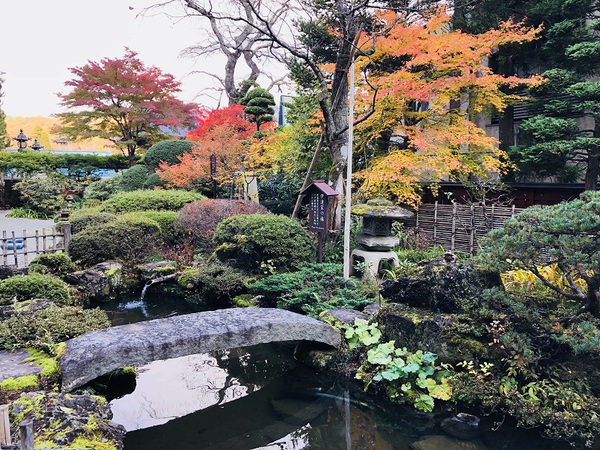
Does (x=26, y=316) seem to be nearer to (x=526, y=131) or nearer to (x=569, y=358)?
(x=569, y=358)

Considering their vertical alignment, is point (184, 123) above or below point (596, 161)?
above

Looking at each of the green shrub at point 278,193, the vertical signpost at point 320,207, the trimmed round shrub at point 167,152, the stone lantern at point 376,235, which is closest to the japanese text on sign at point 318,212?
the vertical signpost at point 320,207

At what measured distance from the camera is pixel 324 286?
24.8 ft

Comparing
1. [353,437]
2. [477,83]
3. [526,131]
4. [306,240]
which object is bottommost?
[353,437]

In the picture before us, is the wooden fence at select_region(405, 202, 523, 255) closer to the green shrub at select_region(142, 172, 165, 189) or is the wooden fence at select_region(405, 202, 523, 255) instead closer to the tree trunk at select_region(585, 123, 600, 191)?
the tree trunk at select_region(585, 123, 600, 191)

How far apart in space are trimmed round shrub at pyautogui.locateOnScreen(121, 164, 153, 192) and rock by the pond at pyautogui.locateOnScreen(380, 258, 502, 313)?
1369cm

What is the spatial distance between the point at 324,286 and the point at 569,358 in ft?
12.3

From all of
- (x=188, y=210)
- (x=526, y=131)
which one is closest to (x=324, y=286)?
(x=188, y=210)

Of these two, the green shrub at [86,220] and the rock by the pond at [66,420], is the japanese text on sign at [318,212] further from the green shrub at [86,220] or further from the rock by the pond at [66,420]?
the green shrub at [86,220]

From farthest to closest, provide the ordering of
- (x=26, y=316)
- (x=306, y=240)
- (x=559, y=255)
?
(x=306, y=240) < (x=26, y=316) < (x=559, y=255)

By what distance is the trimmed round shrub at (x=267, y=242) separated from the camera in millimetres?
8375

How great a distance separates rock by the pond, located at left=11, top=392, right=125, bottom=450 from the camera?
3354 millimetres

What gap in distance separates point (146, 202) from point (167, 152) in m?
5.24

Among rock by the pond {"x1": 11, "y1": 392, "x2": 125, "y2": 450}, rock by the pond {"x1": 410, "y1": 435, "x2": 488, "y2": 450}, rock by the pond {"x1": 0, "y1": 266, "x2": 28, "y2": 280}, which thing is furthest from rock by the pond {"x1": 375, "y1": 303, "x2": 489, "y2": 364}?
rock by the pond {"x1": 0, "y1": 266, "x2": 28, "y2": 280}
